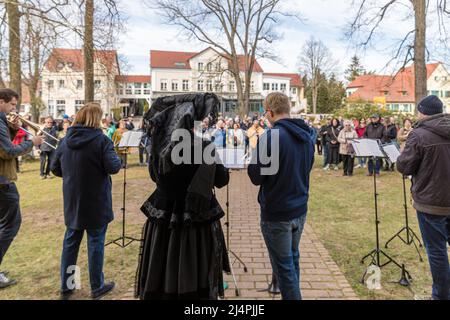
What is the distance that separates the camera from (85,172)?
11.7 feet

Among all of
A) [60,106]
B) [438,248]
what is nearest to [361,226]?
[438,248]

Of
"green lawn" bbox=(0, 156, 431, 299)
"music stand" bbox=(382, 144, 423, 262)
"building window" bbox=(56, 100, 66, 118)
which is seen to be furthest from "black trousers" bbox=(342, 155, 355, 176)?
"building window" bbox=(56, 100, 66, 118)

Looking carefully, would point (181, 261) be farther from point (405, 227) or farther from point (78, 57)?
point (78, 57)

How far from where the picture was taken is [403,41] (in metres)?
13.9

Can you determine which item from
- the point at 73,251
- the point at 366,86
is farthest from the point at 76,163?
the point at 366,86

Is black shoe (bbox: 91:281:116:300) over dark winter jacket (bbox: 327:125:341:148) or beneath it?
beneath

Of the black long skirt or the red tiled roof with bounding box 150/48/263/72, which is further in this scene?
the red tiled roof with bounding box 150/48/263/72

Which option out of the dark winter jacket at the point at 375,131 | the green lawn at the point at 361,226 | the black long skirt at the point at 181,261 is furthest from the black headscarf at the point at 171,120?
the dark winter jacket at the point at 375,131

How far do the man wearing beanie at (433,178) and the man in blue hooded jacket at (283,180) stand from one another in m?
1.13

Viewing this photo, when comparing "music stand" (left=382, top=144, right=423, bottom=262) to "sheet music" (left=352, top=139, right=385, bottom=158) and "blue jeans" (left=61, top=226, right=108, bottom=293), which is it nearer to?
"sheet music" (left=352, top=139, right=385, bottom=158)

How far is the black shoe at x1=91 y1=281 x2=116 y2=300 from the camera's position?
3.78 m

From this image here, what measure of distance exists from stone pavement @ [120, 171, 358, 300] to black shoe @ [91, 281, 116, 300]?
245 millimetres

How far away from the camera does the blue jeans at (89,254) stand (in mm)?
3691
